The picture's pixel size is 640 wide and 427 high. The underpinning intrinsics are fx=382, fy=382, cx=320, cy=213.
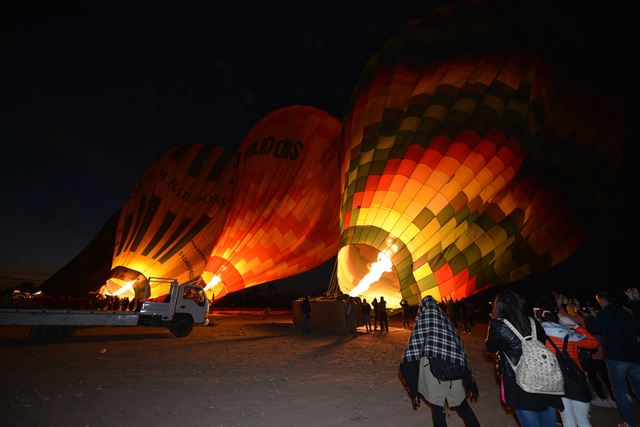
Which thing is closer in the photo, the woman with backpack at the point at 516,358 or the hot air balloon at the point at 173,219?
the woman with backpack at the point at 516,358

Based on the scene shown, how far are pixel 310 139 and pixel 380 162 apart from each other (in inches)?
165

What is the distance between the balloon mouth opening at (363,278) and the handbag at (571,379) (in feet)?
30.8

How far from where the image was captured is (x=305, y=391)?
179 inches

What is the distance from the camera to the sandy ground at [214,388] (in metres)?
3.54

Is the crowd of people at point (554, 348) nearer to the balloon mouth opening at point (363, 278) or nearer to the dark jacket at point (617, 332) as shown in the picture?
the dark jacket at point (617, 332)

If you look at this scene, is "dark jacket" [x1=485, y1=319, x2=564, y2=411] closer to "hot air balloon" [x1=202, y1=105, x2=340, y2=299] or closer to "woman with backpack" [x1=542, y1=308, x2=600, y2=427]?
"woman with backpack" [x1=542, y1=308, x2=600, y2=427]

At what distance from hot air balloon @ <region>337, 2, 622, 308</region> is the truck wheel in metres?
4.89

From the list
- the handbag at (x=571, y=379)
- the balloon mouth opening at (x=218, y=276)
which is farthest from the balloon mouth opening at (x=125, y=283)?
the handbag at (x=571, y=379)

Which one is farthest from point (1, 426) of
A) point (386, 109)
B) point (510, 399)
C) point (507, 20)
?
point (507, 20)

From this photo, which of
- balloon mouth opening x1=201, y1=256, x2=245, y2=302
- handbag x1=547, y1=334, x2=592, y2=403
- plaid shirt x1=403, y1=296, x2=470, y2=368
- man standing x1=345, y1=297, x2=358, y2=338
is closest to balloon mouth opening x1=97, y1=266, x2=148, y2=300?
balloon mouth opening x1=201, y1=256, x2=245, y2=302

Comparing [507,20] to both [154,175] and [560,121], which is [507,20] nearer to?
[560,121]

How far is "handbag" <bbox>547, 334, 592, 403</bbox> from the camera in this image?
257 cm

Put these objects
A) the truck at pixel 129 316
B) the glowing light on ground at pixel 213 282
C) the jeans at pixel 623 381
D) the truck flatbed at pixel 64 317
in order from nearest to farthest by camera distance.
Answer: the jeans at pixel 623 381 < the truck flatbed at pixel 64 317 < the truck at pixel 129 316 < the glowing light on ground at pixel 213 282

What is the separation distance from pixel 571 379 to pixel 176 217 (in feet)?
49.6
